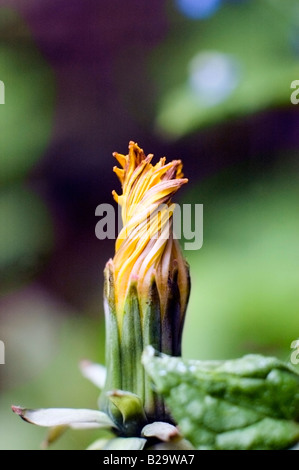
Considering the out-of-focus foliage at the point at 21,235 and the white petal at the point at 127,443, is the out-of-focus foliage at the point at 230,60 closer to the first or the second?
the out-of-focus foliage at the point at 21,235

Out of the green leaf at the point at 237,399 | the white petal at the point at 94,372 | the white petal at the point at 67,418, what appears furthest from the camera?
the white petal at the point at 94,372

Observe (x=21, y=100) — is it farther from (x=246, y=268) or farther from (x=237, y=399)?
(x=237, y=399)

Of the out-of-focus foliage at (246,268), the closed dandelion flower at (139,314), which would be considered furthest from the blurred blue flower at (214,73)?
the closed dandelion flower at (139,314)

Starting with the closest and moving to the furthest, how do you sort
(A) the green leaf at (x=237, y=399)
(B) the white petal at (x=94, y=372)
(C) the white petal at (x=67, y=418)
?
(A) the green leaf at (x=237, y=399), (C) the white petal at (x=67, y=418), (B) the white petal at (x=94, y=372)

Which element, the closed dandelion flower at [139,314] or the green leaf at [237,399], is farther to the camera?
the closed dandelion flower at [139,314]

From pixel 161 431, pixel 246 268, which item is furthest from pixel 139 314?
pixel 246 268

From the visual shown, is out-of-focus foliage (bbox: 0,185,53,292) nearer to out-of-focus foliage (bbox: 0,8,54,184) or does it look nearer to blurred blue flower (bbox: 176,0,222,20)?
out-of-focus foliage (bbox: 0,8,54,184)

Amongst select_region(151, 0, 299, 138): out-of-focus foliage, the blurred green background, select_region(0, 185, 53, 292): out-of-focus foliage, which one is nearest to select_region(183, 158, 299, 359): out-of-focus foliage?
the blurred green background
